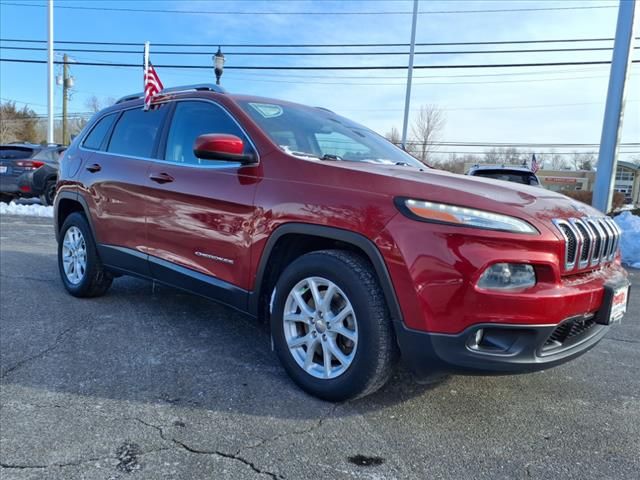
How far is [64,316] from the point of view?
4.11m

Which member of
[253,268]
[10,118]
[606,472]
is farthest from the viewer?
[10,118]

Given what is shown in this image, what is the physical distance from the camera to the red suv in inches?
88.2

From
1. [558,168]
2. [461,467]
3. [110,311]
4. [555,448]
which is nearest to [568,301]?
[555,448]

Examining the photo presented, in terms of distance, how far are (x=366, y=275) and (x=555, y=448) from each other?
1206 mm

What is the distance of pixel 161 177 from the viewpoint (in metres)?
3.65

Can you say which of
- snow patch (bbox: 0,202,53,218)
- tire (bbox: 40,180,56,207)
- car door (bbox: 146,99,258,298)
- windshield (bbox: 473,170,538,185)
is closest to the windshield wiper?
car door (bbox: 146,99,258,298)

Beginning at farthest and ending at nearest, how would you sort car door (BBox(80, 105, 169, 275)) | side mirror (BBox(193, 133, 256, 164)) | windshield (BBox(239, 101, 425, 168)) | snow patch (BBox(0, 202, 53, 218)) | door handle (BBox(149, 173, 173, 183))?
snow patch (BBox(0, 202, 53, 218)) → car door (BBox(80, 105, 169, 275)) → door handle (BBox(149, 173, 173, 183)) → windshield (BBox(239, 101, 425, 168)) → side mirror (BBox(193, 133, 256, 164))

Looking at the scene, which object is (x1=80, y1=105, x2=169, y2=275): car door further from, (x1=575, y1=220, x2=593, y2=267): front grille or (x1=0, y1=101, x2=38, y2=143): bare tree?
(x1=0, y1=101, x2=38, y2=143): bare tree

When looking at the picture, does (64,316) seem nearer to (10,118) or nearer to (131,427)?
(131,427)

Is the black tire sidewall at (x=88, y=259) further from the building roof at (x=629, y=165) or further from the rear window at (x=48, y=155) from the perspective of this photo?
the building roof at (x=629, y=165)

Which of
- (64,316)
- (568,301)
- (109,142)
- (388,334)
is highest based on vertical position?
(109,142)

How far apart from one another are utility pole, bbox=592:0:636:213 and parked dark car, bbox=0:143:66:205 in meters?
12.0

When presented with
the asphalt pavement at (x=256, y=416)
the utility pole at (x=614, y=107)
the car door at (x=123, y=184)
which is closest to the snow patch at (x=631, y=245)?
the utility pole at (x=614, y=107)

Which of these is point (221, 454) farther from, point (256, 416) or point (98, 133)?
point (98, 133)
